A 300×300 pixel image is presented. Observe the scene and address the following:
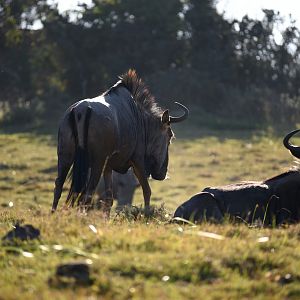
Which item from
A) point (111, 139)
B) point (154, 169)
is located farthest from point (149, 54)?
point (111, 139)

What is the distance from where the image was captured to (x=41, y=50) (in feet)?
164

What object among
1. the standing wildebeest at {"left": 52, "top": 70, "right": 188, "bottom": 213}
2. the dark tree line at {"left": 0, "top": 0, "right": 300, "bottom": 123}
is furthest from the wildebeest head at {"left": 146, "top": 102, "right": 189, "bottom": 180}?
the dark tree line at {"left": 0, "top": 0, "right": 300, "bottom": 123}

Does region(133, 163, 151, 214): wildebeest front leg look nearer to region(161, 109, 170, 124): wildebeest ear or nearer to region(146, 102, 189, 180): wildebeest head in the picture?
region(146, 102, 189, 180): wildebeest head

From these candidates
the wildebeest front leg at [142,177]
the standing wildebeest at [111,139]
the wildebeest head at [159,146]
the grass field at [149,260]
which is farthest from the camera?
the wildebeest head at [159,146]

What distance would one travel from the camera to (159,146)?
13.4 m

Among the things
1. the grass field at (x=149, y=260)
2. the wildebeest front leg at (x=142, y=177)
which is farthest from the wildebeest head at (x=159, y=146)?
the grass field at (x=149, y=260)

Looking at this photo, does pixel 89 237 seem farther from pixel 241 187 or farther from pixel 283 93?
pixel 283 93

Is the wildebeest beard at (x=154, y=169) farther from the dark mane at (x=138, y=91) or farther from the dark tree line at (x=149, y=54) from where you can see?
the dark tree line at (x=149, y=54)

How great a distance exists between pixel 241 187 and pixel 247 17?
40250 mm

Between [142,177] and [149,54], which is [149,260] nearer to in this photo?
[142,177]

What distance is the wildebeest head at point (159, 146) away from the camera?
13112 millimetres

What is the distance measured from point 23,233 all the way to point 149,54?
42.8 m

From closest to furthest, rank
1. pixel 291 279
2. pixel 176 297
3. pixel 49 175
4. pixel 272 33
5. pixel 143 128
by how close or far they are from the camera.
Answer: pixel 176 297 < pixel 291 279 < pixel 143 128 < pixel 49 175 < pixel 272 33

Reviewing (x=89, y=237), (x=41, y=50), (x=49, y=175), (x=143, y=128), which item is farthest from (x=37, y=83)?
(x=89, y=237)
